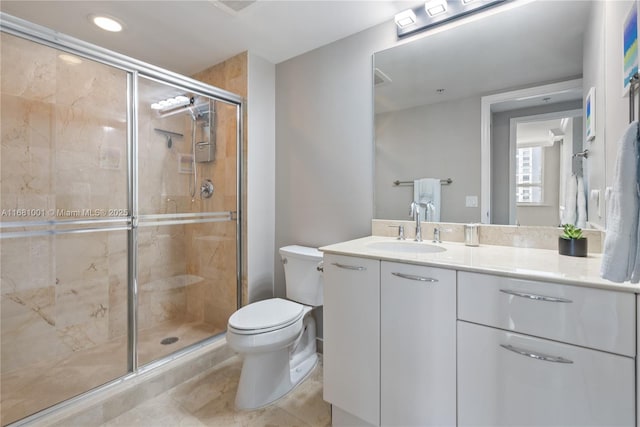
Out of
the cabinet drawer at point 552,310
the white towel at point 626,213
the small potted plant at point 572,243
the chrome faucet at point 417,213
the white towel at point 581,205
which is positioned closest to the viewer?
the white towel at point 626,213

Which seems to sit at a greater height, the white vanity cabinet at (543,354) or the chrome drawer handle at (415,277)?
the chrome drawer handle at (415,277)

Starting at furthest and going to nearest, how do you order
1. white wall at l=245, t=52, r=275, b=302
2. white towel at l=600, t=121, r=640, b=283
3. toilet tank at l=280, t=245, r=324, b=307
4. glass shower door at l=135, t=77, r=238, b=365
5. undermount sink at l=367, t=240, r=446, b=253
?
white wall at l=245, t=52, r=275, b=302
glass shower door at l=135, t=77, r=238, b=365
toilet tank at l=280, t=245, r=324, b=307
undermount sink at l=367, t=240, r=446, b=253
white towel at l=600, t=121, r=640, b=283

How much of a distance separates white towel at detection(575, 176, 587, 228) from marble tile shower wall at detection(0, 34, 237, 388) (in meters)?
2.14

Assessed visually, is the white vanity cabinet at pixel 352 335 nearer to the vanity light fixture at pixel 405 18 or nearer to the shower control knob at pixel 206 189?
the shower control knob at pixel 206 189

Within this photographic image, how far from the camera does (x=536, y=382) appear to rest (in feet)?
3.11

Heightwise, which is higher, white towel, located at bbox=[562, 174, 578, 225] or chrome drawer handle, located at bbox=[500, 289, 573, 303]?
white towel, located at bbox=[562, 174, 578, 225]

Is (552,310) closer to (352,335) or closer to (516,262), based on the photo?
(516,262)

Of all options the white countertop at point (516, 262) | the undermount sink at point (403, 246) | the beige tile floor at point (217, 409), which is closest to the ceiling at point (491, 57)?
the white countertop at point (516, 262)

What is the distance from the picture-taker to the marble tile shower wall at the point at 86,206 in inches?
69.0

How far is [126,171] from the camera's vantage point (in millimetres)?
1798

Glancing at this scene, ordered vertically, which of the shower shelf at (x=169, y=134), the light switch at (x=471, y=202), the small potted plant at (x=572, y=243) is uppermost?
the shower shelf at (x=169, y=134)

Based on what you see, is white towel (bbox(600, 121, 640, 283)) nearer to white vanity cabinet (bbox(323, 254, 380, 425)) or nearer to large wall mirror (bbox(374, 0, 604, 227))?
large wall mirror (bbox(374, 0, 604, 227))

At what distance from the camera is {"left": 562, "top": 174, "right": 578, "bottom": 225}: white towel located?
136 cm

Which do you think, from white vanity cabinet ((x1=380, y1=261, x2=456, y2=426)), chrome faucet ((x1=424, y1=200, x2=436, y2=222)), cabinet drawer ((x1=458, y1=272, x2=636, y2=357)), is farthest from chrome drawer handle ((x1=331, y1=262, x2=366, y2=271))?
chrome faucet ((x1=424, y1=200, x2=436, y2=222))
